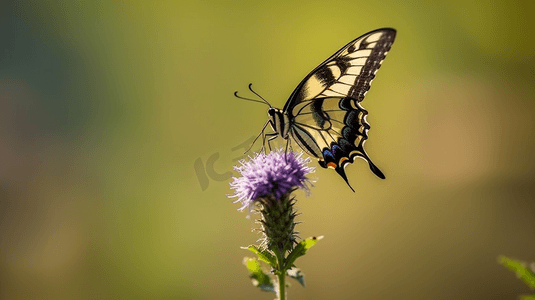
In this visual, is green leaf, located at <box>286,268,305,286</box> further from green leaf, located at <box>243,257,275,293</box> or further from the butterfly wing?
the butterfly wing

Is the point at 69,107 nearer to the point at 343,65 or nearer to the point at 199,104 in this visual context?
the point at 199,104

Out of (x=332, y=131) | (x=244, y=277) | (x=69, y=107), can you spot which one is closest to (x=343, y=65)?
(x=332, y=131)

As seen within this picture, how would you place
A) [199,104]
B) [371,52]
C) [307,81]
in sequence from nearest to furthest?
[371,52] → [307,81] → [199,104]

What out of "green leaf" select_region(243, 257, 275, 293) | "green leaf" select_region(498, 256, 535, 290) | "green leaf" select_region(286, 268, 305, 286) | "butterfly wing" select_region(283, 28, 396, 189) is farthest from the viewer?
"butterfly wing" select_region(283, 28, 396, 189)

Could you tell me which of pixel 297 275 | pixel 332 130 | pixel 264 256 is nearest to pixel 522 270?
pixel 297 275

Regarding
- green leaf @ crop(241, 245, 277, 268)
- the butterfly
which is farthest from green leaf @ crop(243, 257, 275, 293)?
the butterfly

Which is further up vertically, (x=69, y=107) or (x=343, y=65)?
(x=69, y=107)
